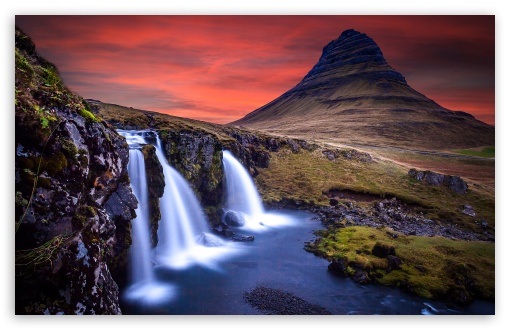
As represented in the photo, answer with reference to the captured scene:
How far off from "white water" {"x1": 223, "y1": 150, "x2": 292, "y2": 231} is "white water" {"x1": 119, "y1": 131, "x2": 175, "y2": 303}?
7.26m

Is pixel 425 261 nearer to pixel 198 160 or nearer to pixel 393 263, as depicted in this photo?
pixel 393 263

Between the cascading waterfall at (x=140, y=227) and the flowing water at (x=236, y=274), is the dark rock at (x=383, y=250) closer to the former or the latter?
the flowing water at (x=236, y=274)

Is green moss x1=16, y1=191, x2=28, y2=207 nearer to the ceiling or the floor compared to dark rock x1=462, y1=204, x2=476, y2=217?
nearer to the ceiling

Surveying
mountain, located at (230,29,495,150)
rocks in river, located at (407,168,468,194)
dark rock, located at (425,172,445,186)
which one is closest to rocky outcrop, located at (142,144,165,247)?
rocks in river, located at (407,168,468,194)

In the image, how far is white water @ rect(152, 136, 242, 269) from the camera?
11.8m

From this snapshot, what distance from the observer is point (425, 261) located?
11250 mm

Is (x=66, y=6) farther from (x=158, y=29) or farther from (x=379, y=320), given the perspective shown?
(x=379, y=320)

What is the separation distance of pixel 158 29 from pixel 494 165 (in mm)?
9979

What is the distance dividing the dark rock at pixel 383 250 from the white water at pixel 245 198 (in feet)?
21.1

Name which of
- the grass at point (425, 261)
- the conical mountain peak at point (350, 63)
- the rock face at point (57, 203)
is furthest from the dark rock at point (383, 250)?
the conical mountain peak at point (350, 63)

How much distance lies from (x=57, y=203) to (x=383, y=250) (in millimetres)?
10764

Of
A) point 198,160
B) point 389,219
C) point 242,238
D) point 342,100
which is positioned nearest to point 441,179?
point 389,219

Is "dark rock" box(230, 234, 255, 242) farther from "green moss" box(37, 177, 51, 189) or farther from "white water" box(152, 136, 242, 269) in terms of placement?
"green moss" box(37, 177, 51, 189)

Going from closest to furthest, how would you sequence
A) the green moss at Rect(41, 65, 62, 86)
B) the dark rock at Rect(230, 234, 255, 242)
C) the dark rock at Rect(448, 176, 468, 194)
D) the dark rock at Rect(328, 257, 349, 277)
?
the green moss at Rect(41, 65, 62, 86) → the dark rock at Rect(328, 257, 349, 277) → the dark rock at Rect(448, 176, 468, 194) → the dark rock at Rect(230, 234, 255, 242)
